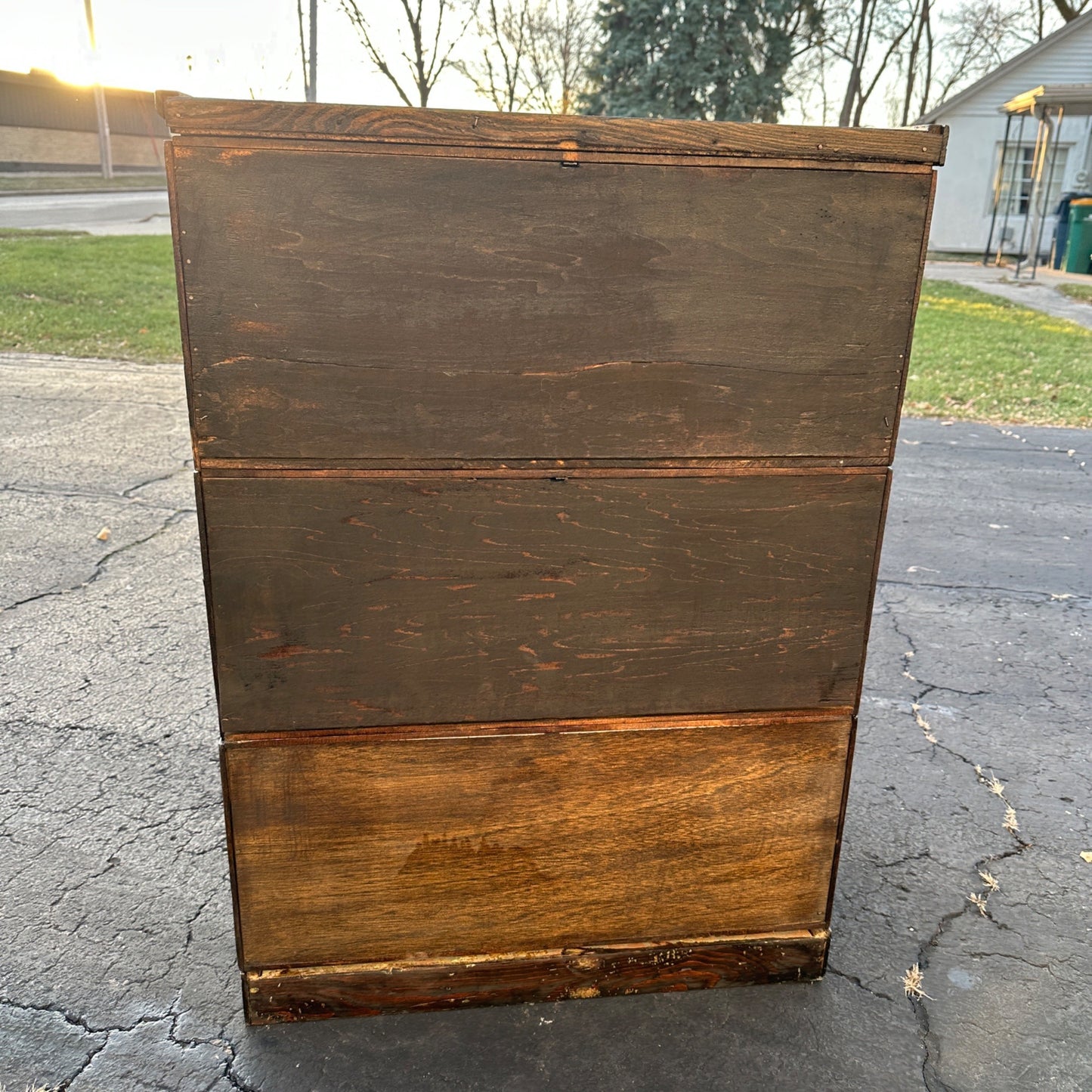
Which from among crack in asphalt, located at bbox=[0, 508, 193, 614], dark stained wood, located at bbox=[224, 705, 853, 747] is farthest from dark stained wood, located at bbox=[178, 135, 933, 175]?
crack in asphalt, located at bbox=[0, 508, 193, 614]

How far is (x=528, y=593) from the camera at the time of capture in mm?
1725

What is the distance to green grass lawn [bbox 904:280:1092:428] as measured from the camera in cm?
795

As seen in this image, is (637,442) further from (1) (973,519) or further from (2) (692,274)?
(1) (973,519)

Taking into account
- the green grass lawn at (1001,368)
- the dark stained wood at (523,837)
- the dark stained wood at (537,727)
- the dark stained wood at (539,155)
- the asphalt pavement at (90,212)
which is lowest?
the green grass lawn at (1001,368)

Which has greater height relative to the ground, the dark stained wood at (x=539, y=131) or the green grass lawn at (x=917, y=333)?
the dark stained wood at (x=539, y=131)

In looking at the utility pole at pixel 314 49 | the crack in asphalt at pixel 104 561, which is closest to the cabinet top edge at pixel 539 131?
the crack in asphalt at pixel 104 561

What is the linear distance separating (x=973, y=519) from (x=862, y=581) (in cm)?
393

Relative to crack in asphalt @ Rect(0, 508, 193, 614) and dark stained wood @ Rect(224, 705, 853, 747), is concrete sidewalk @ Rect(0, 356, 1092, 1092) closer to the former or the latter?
crack in asphalt @ Rect(0, 508, 193, 614)

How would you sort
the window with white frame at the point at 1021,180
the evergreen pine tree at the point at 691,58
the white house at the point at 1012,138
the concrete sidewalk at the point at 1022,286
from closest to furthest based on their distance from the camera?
the concrete sidewalk at the point at 1022,286 → the white house at the point at 1012,138 → the window with white frame at the point at 1021,180 → the evergreen pine tree at the point at 691,58

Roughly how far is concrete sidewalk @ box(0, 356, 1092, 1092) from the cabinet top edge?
1.64m

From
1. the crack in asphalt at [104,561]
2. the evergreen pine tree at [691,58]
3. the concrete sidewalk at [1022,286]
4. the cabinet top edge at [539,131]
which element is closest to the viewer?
the cabinet top edge at [539,131]

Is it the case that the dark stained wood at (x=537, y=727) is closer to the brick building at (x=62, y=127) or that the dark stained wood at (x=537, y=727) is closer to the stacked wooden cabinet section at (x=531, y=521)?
the stacked wooden cabinet section at (x=531, y=521)

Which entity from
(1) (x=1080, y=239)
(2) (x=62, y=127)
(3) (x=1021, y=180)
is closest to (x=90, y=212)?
(1) (x=1080, y=239)

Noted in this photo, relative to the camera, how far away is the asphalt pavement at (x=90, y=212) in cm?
1727
